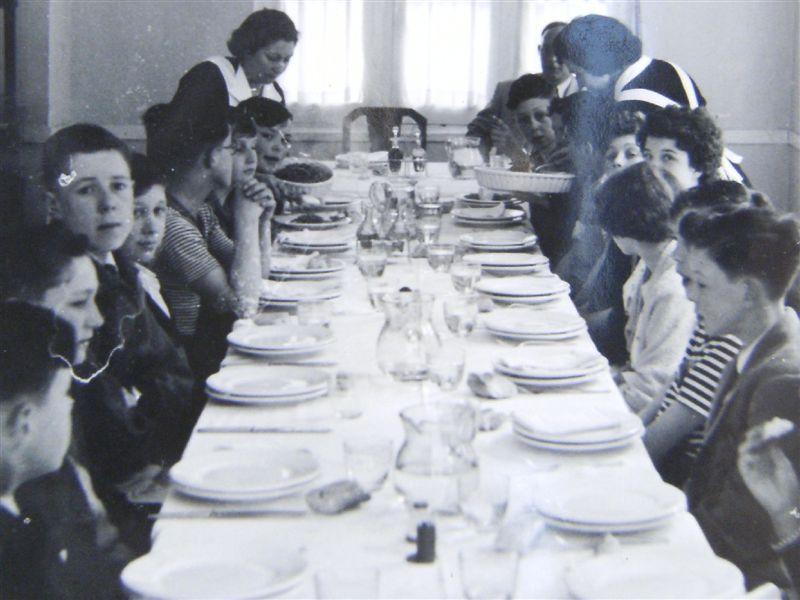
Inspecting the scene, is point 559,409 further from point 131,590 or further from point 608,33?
point 608,33

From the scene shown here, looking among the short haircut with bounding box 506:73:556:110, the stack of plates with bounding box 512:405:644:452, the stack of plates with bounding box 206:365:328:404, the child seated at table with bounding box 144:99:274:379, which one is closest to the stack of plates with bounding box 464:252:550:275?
the child seated at table with bounding box 144:99:274:379

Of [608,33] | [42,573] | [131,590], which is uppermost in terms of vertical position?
[608,33]

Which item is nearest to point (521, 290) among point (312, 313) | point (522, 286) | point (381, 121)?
point (522, 286)

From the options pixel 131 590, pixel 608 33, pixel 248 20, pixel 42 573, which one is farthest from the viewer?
pixel 248 20

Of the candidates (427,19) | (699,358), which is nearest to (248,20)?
(427,19)

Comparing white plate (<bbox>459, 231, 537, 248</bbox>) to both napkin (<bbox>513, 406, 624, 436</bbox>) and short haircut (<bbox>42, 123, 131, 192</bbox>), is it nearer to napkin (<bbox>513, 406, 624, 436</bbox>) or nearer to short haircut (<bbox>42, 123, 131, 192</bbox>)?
short haircut (<bbox>42, 123, 131, 192</bbox>)

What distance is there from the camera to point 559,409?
172 centimetres

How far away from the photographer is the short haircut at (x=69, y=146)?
190 cm

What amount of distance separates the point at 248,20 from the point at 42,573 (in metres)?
2.78

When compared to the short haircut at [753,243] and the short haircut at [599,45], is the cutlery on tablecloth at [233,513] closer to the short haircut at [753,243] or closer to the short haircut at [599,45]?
the short haircut at [753,243]

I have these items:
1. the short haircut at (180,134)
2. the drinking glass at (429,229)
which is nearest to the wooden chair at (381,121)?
the short haircut at (180,134)

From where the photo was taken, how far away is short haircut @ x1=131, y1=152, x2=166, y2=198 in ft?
7.72

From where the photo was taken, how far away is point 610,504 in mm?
1345

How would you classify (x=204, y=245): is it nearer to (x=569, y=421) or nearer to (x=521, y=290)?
(x=521, y=290)
